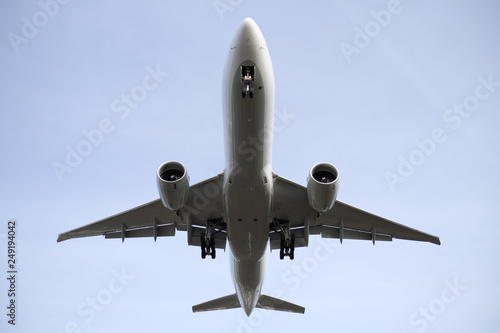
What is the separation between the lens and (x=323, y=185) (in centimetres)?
1653

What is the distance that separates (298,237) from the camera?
21203 millimetres

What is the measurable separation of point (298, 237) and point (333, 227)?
1724 mm

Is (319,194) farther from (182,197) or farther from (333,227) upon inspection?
(333,227)

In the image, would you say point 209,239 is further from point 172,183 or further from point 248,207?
point 172,183

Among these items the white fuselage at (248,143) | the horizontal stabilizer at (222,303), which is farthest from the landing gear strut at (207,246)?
the horizontal stabilizer at (222,303)

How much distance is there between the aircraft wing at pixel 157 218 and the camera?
63.2ft

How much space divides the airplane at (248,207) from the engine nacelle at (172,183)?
0.10ft

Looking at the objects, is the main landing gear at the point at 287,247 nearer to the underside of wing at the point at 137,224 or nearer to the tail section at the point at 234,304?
the underside of wing at the point at 137,224

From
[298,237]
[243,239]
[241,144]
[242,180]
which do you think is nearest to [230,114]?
[241,144]

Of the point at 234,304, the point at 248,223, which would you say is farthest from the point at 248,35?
the point at 234,304

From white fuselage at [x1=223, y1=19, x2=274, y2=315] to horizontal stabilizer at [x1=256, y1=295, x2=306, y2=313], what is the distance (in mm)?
5614

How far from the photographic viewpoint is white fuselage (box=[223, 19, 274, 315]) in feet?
49.3

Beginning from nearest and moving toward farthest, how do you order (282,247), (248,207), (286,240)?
(248,207)
(286,240)
(282,247)

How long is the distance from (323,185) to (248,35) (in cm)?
504
